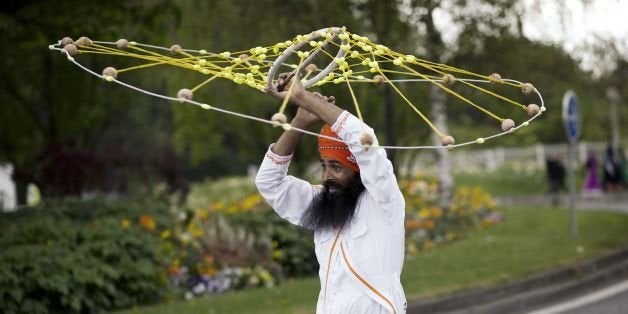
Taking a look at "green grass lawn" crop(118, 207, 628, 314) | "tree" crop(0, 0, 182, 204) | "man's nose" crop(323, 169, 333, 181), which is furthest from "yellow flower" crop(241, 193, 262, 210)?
"man's nose" crop(323, 169, 333, 181)

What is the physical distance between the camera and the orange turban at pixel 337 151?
4477 millimetres

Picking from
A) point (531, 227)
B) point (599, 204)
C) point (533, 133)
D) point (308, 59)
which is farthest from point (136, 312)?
point (533, 133)

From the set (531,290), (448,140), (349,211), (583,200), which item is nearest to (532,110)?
(448,140)

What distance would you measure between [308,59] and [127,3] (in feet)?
32.6

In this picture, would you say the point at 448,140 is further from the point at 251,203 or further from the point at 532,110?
the point at 251,203

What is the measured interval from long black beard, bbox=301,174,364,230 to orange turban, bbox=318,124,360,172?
84mm

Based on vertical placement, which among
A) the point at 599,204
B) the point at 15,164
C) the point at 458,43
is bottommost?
the point at 599,204

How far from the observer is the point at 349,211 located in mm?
4535

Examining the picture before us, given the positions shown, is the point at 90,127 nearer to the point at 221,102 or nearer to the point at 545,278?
the point at 221,102

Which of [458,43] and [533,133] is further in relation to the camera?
[533,133]

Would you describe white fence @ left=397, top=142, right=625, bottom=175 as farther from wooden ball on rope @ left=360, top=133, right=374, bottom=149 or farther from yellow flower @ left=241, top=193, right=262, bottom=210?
wooden ball on rope @ left=360, top=133, right=374, bottom=149

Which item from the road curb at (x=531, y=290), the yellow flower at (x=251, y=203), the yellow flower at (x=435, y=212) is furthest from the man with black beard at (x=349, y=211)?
the yellow flower at (x=435, y=212)

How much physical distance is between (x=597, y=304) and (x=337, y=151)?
25.5 ft

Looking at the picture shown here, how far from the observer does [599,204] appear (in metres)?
27.0
